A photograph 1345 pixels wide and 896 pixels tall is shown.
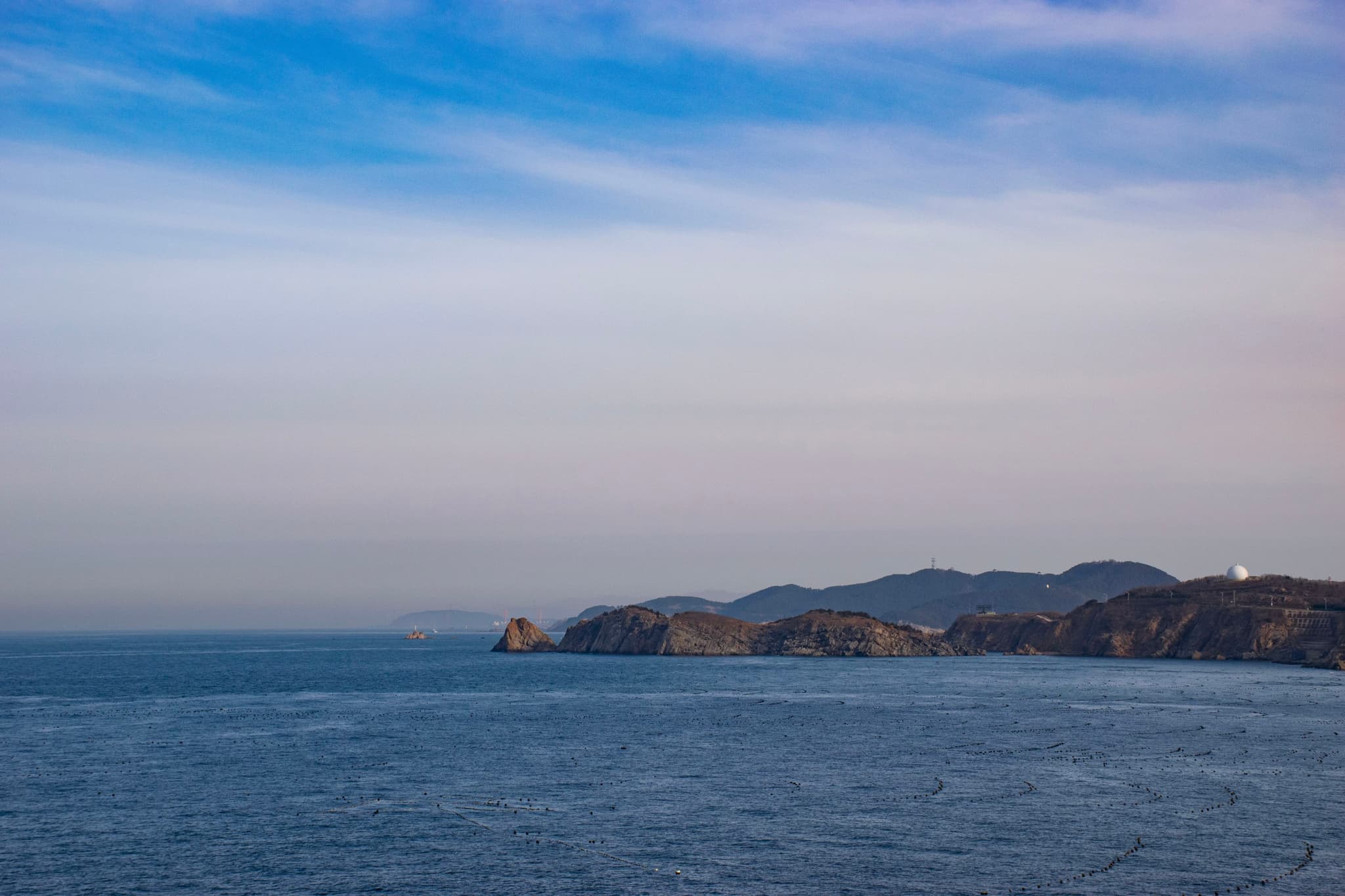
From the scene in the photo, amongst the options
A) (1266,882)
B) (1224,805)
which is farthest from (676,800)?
(1224,805)

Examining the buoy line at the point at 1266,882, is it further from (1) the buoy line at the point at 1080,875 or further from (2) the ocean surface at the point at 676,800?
(1) the buoy line at the point at 1080,875

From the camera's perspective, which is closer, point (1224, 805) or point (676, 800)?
point (1224, 805)

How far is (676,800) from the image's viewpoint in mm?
78375

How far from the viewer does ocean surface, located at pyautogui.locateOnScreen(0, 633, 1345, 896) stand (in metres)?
59.9

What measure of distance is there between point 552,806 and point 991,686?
121 m

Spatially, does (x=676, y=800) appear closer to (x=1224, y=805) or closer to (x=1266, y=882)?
(x=1266, y=882)

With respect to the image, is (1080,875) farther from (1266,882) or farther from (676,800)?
(676,800)

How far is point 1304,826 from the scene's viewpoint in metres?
69.7

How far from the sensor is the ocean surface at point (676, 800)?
2359 inches

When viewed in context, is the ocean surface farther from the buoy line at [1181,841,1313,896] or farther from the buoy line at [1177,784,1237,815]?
the buoy line at [1177,784,1237,815]

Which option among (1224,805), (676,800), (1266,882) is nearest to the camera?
(1266,882)

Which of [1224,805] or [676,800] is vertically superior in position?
[1224,805]

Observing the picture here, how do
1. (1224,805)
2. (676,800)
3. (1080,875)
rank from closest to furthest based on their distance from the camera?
(1080,875), (1224,805), (676,800)

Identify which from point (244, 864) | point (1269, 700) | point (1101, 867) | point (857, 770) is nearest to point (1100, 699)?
point (1269, 700)
